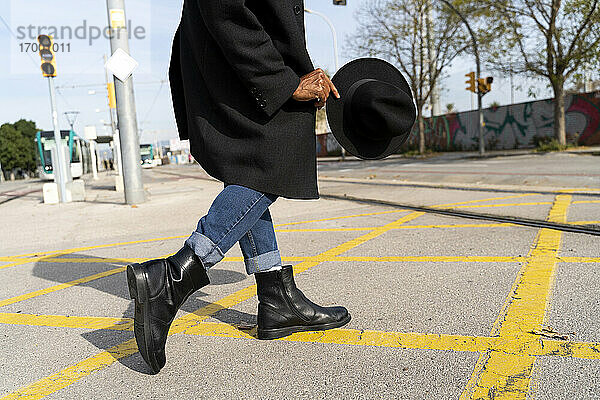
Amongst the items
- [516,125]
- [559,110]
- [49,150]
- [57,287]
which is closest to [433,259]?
[57,287]

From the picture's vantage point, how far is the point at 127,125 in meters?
10.7

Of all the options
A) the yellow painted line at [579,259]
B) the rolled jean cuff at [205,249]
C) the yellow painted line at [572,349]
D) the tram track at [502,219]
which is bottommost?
the yellow painted line at [572,349]

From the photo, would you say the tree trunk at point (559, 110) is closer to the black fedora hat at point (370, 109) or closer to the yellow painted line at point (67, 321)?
the black fedora hat at point (370, 109)

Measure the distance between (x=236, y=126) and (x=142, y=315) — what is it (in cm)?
85

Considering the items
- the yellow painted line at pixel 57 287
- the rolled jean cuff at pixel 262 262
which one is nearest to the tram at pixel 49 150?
the yellow painted line at pixel 57 287

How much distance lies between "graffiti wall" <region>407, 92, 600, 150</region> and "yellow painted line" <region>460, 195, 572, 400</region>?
82.9 feet

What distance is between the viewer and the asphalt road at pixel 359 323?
6.48 ft

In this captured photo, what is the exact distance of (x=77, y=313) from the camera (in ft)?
10.3

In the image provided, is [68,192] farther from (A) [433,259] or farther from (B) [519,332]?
(B) [519,332]

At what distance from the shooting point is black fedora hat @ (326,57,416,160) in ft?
7.95

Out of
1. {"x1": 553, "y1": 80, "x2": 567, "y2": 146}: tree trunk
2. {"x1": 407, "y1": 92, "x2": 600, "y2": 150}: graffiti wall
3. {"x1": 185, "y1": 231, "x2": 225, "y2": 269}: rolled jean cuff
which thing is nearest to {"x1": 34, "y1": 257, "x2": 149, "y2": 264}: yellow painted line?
{"x1": 185, "y1": 231, "x2": 225, "y2": 269}: rolled jean cuff

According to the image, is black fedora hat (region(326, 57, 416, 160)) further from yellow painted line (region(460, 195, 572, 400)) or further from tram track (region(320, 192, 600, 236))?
tram track (region(320, 192, 600, 236))

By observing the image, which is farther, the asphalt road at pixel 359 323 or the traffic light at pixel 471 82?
the traffic light at pixel 471 82

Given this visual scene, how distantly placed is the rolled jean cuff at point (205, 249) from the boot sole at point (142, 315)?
235mm
